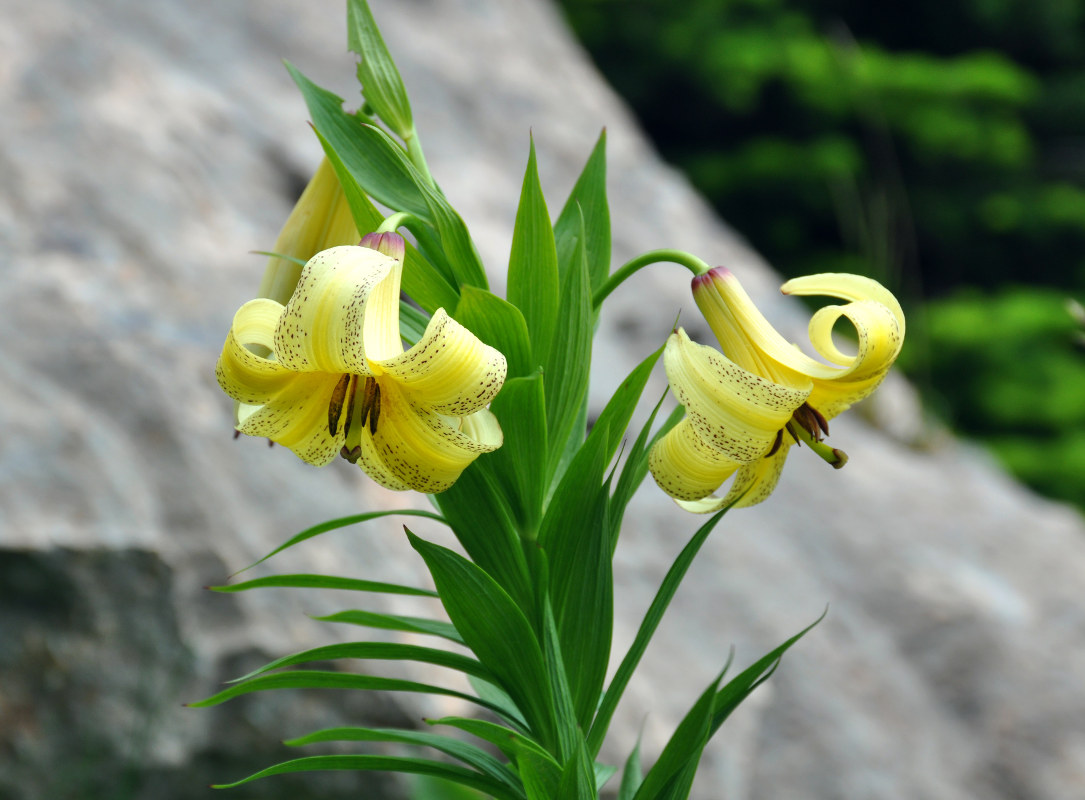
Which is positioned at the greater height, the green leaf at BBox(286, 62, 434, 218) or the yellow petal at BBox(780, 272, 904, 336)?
the green leaf at BBox(286, 62, 434, 218)

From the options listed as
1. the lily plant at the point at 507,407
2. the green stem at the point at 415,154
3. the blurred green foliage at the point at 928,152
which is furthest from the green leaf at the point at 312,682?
the blurred green foliage at the point at 928,152

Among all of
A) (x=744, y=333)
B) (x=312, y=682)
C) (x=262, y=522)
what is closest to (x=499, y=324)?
(x=744, y=333)

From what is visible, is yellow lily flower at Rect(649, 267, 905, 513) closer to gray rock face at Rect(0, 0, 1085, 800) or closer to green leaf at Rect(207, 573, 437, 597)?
green leaf at Rect(207, 573, 437, 597)

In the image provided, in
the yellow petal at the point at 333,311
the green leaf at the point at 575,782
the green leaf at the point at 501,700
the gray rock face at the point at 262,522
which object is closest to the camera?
the yellow petal at the point at 333,311

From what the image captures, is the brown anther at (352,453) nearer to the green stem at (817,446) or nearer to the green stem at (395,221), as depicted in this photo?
the green stem at (395,221)

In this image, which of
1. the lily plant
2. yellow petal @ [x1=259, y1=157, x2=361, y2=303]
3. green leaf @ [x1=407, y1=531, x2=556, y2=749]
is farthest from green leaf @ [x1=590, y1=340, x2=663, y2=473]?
yellow petal @ [x1=259, y1=157, x2=361, y2=303]

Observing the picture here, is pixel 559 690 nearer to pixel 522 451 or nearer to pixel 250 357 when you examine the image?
pixel 522 451
